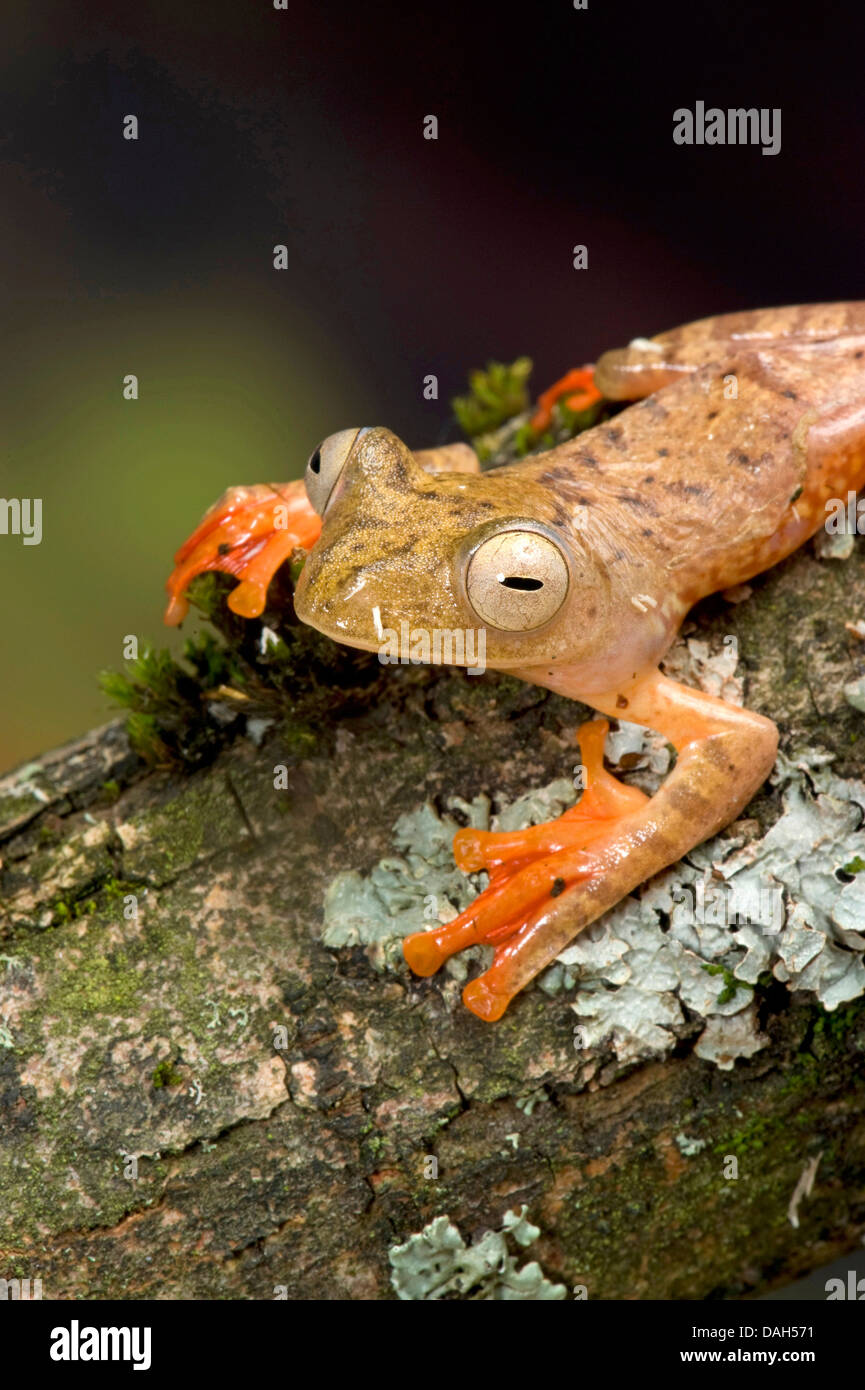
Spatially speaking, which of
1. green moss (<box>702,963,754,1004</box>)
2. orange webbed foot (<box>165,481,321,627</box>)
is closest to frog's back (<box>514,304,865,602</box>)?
orange webbed foot (<box>165,481,321,627</box>)

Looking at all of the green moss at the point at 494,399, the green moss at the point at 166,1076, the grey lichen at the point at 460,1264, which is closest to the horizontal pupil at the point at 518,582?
the green moss at the point at 166,1076

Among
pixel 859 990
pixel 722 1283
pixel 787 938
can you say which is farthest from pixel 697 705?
pixel 722 1283

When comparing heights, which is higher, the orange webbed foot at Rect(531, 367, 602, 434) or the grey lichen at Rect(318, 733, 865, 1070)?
the orange webbed foot at Rect(531, 367, 602, 434)

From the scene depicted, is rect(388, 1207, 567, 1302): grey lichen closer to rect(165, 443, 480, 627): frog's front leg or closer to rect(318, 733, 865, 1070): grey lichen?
rect(318, 733, 865, 1070): grey lichen

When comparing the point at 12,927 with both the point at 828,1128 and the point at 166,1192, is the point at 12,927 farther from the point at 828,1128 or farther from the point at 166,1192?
the point at 828,1128

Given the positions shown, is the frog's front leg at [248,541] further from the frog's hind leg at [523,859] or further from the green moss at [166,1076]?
the green moss at [166,1076]

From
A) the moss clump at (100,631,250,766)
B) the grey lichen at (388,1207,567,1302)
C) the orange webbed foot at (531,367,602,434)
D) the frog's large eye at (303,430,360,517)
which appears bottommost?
the grey lichen at (388,1207,567,1302)
